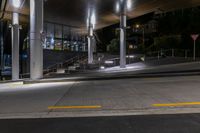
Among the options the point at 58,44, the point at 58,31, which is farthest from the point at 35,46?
the point at 58,31

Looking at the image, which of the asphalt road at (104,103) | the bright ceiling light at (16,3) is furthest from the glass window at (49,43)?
the asphalt road at (104,103)

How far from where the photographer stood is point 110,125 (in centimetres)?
743

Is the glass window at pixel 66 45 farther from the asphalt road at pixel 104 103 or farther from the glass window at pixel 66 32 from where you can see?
the asphalt road at pixel 104 103

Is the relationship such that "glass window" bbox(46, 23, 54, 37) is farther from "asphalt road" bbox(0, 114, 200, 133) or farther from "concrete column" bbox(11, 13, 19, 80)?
"asphalt road" bbox(0, 114, 200, 133)

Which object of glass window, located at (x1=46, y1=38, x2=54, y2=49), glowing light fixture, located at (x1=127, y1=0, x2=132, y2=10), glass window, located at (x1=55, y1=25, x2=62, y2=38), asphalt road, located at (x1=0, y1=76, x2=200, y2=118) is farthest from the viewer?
glass window, located at (x1=55, y1=25, x2=62, y2=38)

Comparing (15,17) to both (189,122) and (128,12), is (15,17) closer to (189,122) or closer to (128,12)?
(128,12)

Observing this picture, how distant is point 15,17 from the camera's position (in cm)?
3591

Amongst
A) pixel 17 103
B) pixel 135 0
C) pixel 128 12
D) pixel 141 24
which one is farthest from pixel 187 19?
pixel 17 103

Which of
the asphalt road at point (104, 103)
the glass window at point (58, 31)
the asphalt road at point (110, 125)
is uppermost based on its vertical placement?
the glass window at point (58, 31)

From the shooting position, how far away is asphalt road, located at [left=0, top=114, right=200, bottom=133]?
23.0ft

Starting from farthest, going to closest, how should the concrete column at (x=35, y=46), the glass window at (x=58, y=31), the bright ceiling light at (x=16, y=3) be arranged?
the glass window at (x=58, y=31) → the bright ceiling light at (x=16, y=3) → the concrete column at (x=35, y=46)

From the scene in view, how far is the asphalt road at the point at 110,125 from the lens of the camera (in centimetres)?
701

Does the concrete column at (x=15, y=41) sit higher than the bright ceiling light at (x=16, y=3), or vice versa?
the bright ceiling light at (x=16, y=3)

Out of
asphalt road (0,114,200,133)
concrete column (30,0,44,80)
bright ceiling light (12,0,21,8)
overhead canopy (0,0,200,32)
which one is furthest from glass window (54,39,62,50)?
asphalt road (0,114,200,133)
